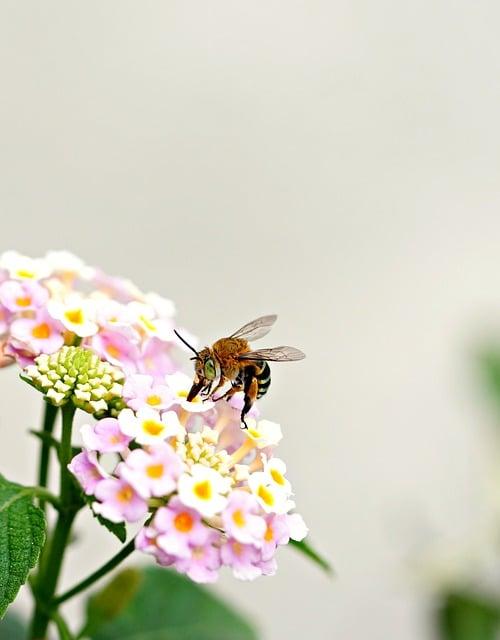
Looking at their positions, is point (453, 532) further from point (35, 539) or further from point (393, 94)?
point (35, 539)

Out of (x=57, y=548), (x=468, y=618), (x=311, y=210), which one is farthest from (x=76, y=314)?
(x=311, y=210)

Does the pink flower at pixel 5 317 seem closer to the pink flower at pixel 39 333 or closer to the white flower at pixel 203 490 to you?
the pink flower at pixel 39 333

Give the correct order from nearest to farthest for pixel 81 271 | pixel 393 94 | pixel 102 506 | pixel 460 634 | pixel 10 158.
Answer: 1. pixel 102 506
2. pixel 81 271
3. pixel 460 634
4. pixel 10 158
5. pixel 393 94

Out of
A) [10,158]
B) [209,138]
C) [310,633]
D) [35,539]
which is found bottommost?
[310,633]

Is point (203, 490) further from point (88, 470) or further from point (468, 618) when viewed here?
point (468, 618)

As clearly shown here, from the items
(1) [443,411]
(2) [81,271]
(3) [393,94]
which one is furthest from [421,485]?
(2) [81,271]

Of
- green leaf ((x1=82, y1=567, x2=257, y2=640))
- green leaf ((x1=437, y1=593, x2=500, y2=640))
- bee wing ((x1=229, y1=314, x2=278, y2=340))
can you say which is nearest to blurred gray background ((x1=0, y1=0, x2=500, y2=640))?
green leaf ((x1=437, y1=593, x2=500, y2=640))

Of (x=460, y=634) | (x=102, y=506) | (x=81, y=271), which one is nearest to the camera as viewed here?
(x=102, y=506)
